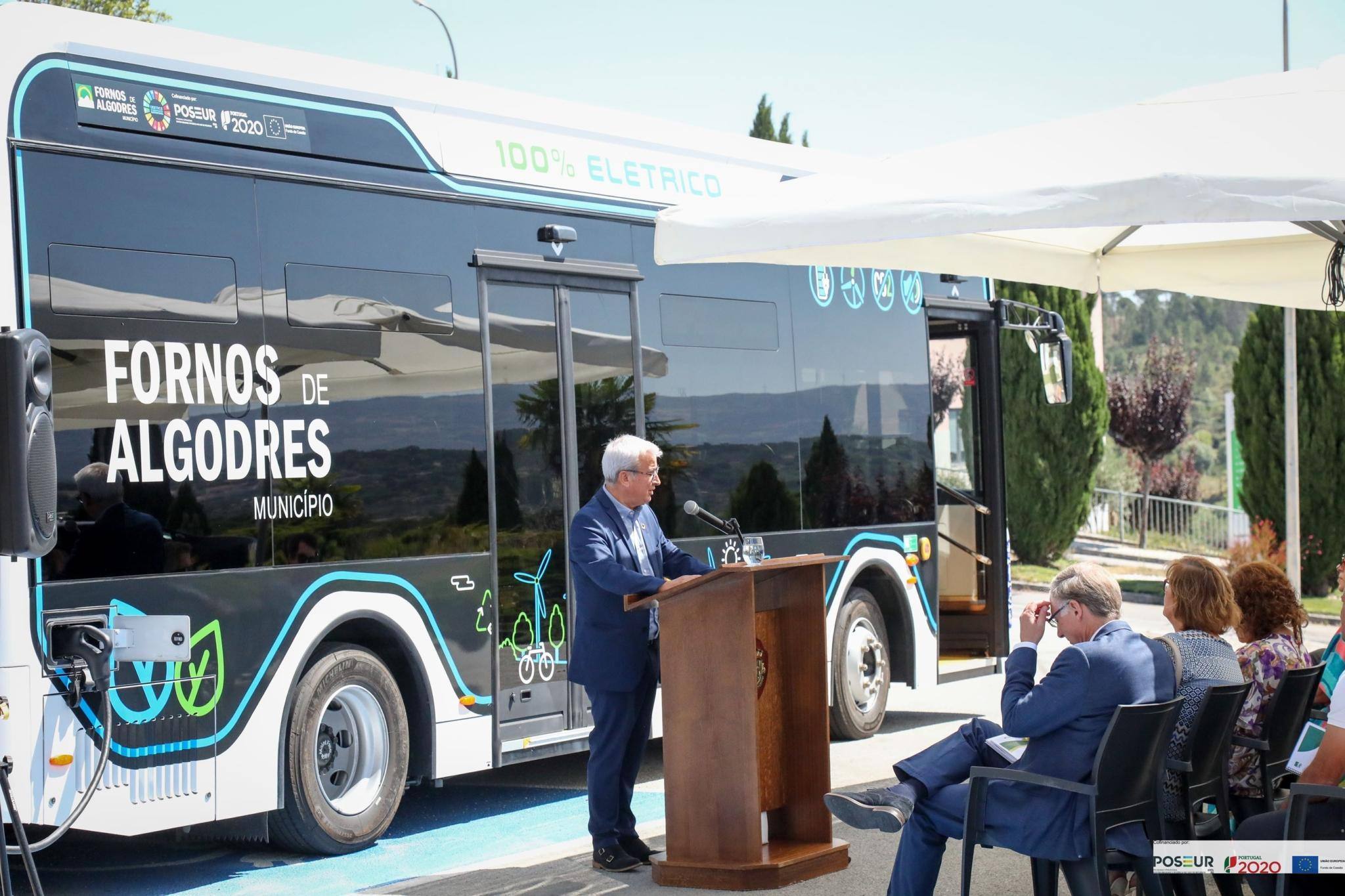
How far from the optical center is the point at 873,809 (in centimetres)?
530

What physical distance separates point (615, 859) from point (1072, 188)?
342 centimetres

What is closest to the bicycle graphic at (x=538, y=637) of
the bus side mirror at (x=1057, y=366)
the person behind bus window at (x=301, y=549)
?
the person behind bus window at (x=301, y=549)

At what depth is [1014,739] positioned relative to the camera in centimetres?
536

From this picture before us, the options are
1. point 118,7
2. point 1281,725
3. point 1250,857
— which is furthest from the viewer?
point 118,7

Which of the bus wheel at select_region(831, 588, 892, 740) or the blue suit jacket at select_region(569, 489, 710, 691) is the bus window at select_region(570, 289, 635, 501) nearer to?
the blue suit jacket at select_region(569, 489, 710, 691)

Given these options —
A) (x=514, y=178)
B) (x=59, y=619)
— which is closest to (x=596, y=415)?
(x=514, y=178)

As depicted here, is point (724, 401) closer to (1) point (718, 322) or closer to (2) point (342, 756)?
(1) point (718, 322)

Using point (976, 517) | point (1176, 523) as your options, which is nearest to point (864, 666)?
point (976, 517)

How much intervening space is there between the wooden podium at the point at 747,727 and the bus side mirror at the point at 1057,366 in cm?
527

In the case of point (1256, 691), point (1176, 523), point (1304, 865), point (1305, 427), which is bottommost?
point (1176, 523)

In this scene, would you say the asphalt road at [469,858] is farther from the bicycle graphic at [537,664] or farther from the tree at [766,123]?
the tree at [766,123]

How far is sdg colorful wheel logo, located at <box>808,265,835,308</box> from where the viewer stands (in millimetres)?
10477

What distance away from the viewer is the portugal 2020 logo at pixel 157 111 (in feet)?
22.1

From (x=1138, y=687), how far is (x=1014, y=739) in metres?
0.52
